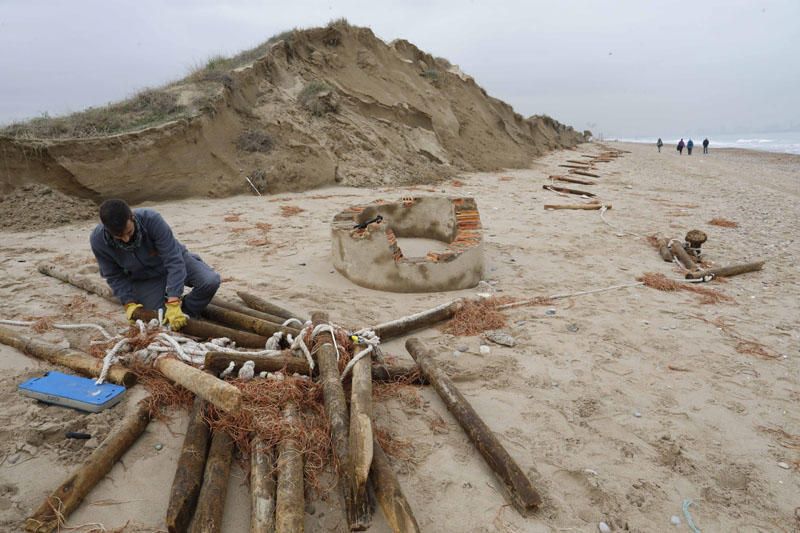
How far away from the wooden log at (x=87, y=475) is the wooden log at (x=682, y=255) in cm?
675

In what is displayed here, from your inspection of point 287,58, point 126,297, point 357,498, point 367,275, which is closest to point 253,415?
point 357,498

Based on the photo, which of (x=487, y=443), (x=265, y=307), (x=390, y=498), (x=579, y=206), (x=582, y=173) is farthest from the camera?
(x=582, y=173)

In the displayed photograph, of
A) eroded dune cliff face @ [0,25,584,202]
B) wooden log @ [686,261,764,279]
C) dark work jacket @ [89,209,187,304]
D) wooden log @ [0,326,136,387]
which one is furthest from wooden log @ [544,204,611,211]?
wooden log @ [0,326,136,387]

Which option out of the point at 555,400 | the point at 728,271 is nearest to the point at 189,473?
the point at 555,400

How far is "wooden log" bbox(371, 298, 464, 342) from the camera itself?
3.92m

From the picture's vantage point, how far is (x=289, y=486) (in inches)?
84.3

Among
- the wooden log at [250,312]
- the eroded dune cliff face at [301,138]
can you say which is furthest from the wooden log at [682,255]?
the eroded dune cliff face at [301,138]

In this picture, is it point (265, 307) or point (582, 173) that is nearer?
point (265, 307)

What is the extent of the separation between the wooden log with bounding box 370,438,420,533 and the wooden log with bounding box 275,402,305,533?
0.37 meters

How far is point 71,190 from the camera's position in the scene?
905 centimetres

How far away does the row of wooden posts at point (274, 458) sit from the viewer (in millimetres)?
2047

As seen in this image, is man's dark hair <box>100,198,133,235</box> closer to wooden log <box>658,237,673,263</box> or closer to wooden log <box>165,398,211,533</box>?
wooden log <box>165,398,211,533</box>

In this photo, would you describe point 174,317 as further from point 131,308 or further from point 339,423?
point 339,423

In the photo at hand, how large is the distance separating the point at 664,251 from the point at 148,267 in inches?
280
